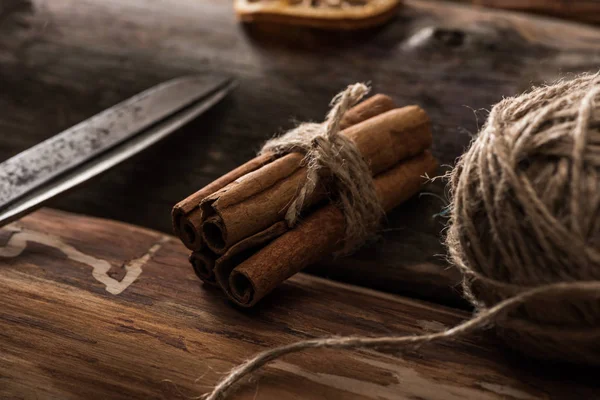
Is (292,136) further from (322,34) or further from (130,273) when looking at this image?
(322,34)

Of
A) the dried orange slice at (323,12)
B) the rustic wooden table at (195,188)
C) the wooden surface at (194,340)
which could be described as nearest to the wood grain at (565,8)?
the rustic wooden table at (195,188)

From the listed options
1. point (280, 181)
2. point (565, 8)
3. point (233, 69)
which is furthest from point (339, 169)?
point (565, 8)

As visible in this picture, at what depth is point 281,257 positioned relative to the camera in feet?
2.63

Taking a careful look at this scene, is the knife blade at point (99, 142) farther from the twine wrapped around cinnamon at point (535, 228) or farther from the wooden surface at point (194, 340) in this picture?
the twine wrapped around cinnamon at point (535, 228)

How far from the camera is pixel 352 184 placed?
2.84ft

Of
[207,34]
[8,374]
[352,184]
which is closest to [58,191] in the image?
[8,374]

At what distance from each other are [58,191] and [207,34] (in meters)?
0.58

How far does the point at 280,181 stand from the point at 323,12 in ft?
1.98

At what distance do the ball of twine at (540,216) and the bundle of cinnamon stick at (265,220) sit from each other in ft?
0.67

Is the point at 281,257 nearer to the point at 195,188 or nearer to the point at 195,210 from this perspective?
the point at 195,210

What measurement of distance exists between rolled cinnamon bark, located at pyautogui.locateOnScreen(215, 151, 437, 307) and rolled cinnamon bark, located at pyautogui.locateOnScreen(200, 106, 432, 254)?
0.03 metres

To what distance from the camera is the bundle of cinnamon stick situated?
788 mm

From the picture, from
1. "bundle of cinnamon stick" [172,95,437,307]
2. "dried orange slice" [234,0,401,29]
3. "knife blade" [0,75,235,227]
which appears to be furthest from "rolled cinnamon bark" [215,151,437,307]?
"dried orange slice" [234,0,401,29]

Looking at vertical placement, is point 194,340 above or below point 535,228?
below
